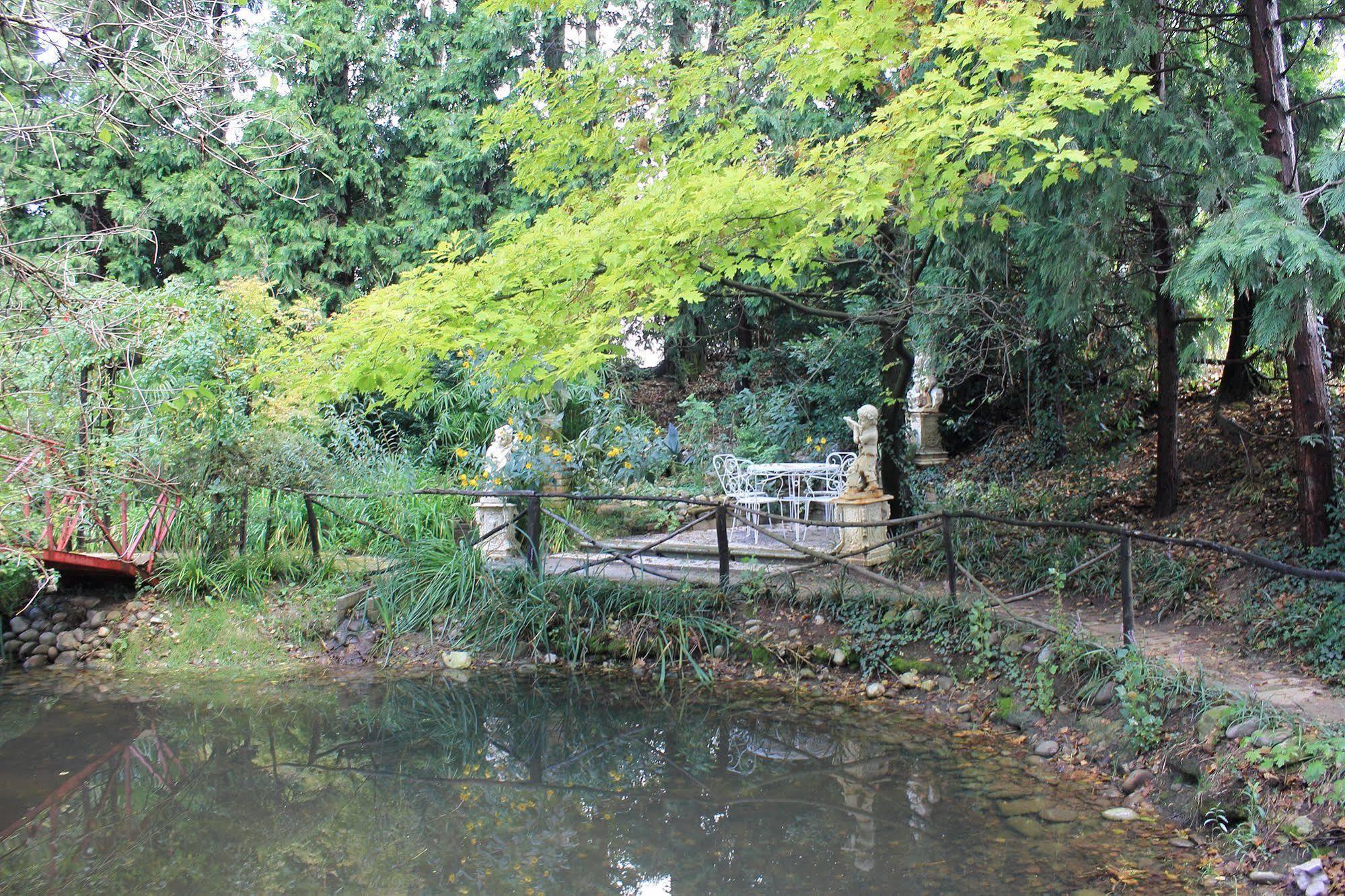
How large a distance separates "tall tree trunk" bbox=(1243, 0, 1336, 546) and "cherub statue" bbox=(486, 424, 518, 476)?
21.4ft

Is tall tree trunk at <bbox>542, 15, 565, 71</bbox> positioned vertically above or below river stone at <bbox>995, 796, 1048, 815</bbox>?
above

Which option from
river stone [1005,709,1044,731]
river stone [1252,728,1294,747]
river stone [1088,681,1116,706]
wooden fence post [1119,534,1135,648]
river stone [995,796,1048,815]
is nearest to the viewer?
river stone [1252,728,1294,747]

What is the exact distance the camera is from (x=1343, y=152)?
16.5 feet

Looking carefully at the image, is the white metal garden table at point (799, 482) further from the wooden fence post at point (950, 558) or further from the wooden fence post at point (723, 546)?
the wooden fence post at point (950, 558)

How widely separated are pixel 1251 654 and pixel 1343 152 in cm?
290

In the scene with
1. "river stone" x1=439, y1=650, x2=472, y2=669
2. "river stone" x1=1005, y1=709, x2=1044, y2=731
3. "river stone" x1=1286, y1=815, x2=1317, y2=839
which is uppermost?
"river stone" x1=1286, y1=815, x2=1317, y2=839

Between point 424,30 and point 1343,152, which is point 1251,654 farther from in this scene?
point 424,30

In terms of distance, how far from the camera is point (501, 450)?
31.0 ft

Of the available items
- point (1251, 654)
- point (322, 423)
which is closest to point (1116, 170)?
point (1251, 654)

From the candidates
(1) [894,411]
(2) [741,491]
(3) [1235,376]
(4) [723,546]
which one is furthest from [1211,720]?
(3) [1235,376]

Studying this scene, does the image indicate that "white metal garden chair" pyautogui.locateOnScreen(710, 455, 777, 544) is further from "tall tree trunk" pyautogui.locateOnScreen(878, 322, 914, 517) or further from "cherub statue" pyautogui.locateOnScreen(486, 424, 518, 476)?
"cherub statue" pyautogui.locateOnScreen(486, 424, 518, 476)

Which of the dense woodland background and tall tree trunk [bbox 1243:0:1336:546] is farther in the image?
tall tree trunk [bbox 1243:0:1336:546]

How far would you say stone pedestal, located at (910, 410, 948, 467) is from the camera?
10.8 metres

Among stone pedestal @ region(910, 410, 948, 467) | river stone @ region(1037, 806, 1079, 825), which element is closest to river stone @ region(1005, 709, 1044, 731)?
river stone @ region(1037, 806, 1079, 825)
